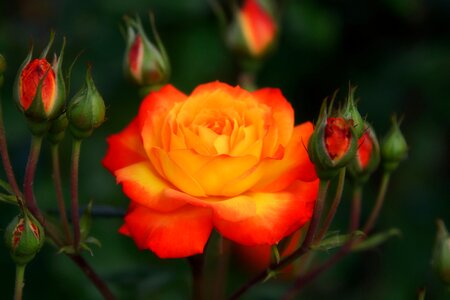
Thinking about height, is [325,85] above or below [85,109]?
below

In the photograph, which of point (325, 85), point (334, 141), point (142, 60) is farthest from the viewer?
point (325, 85)

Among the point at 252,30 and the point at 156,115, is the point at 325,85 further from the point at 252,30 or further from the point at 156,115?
the point at 156,115

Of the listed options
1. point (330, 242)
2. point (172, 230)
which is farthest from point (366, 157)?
point (172, 230)

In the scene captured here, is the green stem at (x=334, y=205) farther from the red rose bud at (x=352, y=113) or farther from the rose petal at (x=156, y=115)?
the rose petal at (x=156, y=115)

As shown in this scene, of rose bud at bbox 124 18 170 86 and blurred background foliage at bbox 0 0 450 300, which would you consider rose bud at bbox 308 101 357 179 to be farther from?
blurred background foliage at bbox 0 0 450 300

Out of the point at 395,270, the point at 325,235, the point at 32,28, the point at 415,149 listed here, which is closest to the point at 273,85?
the point at 415,149

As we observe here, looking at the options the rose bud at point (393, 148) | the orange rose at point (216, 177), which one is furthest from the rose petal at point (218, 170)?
the rose bud at point (393, 148)

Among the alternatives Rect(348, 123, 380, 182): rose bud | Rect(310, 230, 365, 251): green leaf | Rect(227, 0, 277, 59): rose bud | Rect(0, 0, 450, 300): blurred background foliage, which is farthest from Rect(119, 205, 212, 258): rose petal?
Rect(0, 0, 450, 300): blurred background foliage
